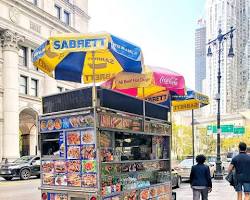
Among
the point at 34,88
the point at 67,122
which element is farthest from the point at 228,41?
the point at 67,122

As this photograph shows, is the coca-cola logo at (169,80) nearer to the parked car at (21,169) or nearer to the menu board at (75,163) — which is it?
the menu board at (75,163)

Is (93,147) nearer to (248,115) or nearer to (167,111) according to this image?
(167,111)

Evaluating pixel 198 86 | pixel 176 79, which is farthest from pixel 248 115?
pixel 176 79

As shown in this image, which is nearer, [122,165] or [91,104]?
[91,104]

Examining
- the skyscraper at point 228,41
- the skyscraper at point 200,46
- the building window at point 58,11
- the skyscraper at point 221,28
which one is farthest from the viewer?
the skyscraper at point 200,46

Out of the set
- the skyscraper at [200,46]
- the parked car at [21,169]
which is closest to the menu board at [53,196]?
the parked car at [21,169]

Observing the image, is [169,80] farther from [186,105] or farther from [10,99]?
[10,99]

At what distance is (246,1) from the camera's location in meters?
51.7

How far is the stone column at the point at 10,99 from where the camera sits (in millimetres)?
37344

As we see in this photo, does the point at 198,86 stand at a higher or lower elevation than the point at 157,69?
higher

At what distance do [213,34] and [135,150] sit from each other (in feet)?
132

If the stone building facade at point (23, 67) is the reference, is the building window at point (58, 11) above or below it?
above

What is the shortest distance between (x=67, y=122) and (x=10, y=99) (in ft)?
105

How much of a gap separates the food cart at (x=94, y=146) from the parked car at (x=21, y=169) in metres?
18.6
